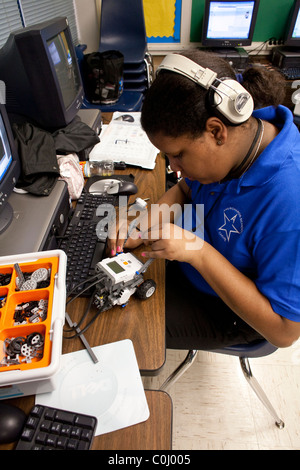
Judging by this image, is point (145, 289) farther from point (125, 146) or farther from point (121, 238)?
point (125, 146)

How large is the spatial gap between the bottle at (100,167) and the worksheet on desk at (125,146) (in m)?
0.05

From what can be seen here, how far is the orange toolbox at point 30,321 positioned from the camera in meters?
0.51

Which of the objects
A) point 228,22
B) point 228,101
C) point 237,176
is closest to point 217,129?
point 228,101

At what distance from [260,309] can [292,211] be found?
9.6 inches

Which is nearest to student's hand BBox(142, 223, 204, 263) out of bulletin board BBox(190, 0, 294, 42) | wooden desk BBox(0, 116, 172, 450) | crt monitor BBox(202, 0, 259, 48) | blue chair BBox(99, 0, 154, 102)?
wooden desk BBox(0, 116, 172, 450)

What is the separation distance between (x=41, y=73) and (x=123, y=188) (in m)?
A: 0.50

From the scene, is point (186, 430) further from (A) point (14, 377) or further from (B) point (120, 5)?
(B) point (120, 5)

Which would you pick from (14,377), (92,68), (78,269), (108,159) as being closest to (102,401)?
(14,377)

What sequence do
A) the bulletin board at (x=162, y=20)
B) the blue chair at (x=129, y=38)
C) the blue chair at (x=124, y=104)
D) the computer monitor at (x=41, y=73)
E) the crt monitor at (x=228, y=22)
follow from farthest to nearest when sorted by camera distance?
the bulletin board at (x=162, y=20)
the blue chair at (x=129, y=38)
the crt monitor at (x=228, y=22)
the blue chair at (x=124, y=104)
the computer monitor at (x=41, y=73)

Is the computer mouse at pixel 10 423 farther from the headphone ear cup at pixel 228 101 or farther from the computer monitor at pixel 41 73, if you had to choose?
the computer monitor at pixel 41 73

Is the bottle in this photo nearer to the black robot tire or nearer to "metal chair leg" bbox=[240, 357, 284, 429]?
the black robot tire

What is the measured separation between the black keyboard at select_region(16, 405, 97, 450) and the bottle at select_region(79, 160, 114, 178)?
3.04ft

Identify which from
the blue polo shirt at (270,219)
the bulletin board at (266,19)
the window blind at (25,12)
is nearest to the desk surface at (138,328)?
the blue polo shirt at (270,219)

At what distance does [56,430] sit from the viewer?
0.52 metres
